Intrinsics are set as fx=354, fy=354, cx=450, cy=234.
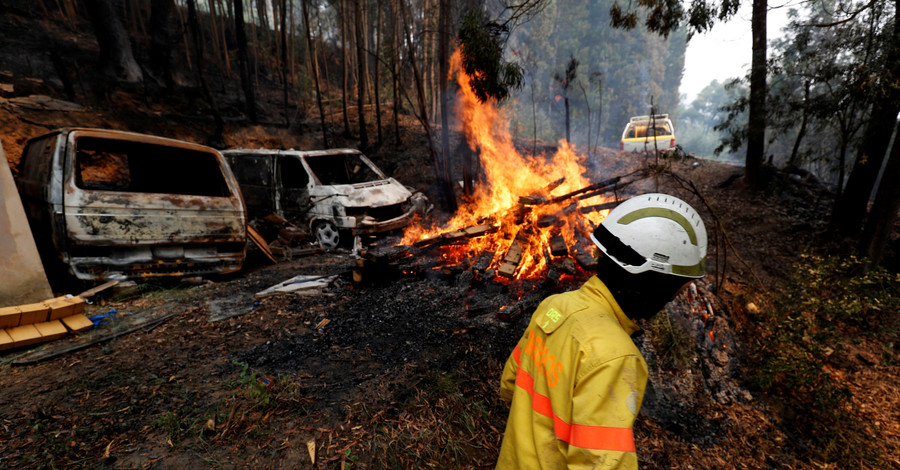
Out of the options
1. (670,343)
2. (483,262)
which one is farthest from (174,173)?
(670,343)

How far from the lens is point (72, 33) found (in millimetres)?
14281

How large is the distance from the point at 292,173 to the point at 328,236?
5.49ft

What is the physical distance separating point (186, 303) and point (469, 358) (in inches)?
144

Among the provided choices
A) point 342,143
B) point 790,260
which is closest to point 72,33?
point 342,143

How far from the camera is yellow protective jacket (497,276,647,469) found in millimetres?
1099

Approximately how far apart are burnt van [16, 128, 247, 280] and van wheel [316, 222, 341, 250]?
83.6 inches

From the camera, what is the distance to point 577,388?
1.19m

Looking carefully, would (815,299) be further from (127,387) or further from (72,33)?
(72,33)

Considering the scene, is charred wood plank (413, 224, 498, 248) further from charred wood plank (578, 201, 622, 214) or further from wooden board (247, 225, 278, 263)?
wooden board (247, 225, 278, 263)

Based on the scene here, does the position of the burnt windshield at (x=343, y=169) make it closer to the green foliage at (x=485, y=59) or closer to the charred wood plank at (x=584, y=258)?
the green foliage at (x=485, y=59)

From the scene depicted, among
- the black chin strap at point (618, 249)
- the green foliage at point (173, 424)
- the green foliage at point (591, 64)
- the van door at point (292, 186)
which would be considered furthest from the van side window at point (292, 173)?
the green foliage at point (591, 64)

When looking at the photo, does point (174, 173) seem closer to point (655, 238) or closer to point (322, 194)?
point (322, 194)

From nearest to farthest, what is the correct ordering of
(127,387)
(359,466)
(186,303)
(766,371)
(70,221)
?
(359,466)
(127,387)
(766,371)
(70,221)
(186,303)

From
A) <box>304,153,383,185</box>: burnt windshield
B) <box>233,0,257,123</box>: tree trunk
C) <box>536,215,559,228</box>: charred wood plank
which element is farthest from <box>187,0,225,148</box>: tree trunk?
<box>536,215,559,228</box>: charred wood plank
